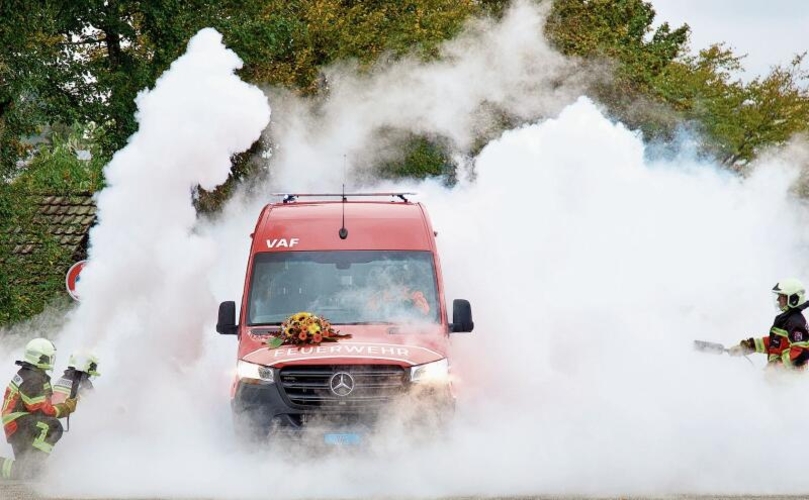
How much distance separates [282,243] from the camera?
15508mm

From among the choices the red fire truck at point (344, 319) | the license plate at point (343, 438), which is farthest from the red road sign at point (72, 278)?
the license plate at point (343, 438)

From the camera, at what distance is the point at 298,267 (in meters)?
15.4

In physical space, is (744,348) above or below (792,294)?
below

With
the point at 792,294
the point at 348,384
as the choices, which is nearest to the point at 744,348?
the point at 792,294

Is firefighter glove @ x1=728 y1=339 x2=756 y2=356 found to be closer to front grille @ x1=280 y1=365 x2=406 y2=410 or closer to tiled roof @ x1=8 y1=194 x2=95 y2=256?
front grille @ x1=280 y1=365 x2=406 y2=410

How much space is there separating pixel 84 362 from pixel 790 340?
6.97 metres

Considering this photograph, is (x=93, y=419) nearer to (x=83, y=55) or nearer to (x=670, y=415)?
(x=670, y=415)

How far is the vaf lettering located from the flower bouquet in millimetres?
1093

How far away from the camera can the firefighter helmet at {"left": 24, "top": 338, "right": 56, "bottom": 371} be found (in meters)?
14.8

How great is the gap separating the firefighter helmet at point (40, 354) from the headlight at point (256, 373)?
6.33ft

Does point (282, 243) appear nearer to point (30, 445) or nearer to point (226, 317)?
point (226, 317)

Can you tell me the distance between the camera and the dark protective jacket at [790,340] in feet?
51.0

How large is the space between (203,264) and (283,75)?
16243 mm

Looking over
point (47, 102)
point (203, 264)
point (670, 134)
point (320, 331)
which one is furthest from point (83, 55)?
point (670, 134)
